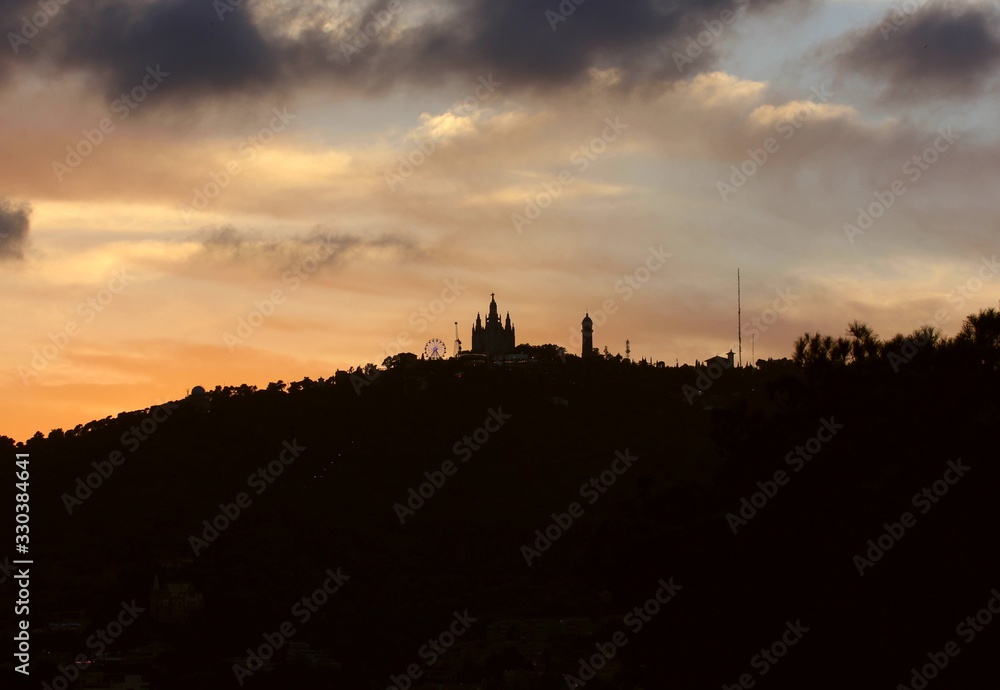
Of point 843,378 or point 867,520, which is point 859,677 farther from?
point 843,378

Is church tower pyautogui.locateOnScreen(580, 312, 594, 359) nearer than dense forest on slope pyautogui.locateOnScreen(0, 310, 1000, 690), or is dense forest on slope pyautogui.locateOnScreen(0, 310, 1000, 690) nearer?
dense forest on slope pyautogui.locateOnScreen(0, 310, 1000, 690)

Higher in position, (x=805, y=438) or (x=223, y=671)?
(x=805, y=438)

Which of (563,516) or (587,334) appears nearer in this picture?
(563,516)

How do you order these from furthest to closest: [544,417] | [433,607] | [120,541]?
1. [544,417]
2. [120,541]
3. [433,607]

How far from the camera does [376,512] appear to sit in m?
114

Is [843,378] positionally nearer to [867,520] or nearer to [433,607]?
[867,520]

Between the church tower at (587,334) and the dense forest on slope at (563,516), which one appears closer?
the dense forest on slope at (563,516)

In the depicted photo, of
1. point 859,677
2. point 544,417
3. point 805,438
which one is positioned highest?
point 544,417

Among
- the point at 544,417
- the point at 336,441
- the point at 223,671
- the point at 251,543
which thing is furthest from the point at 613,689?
the point at 544,417

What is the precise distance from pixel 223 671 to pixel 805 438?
51.5 meters

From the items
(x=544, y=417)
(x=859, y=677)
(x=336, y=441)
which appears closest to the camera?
(x=859, y=677)

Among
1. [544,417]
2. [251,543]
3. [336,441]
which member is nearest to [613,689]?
[251,543]

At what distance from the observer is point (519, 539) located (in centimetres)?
10956

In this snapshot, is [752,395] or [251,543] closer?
[251,543]
